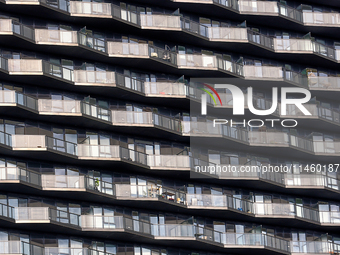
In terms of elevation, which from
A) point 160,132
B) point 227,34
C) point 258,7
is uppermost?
point 258,7

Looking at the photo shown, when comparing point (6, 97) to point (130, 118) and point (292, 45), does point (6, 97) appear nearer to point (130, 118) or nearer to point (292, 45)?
point (130, 118)

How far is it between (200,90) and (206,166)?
648cm

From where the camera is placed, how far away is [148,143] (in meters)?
97.8

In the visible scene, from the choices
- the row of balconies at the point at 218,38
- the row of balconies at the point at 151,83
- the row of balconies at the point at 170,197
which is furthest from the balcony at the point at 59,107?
the row of balconies at the point at 170,197

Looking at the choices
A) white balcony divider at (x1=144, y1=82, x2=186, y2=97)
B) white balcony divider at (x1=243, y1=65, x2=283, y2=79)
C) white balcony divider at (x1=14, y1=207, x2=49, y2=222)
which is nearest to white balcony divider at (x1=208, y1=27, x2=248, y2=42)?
white balcony divider at (x1=243, y1=65, x2=283, y2=79)

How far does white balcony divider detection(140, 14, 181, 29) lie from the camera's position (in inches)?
3883

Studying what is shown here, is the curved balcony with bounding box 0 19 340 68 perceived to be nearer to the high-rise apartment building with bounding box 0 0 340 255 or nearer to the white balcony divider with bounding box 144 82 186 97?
the high-rise apartment building with bounding box 0 0 340 255

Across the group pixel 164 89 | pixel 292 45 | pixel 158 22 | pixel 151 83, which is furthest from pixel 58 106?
pixel 292 45

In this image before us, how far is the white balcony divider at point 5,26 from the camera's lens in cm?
9300

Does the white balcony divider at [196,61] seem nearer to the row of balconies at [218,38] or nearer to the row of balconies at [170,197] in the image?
the row of balconies at [218,38]

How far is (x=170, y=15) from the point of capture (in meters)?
99.2

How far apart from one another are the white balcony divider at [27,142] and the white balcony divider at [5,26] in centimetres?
825

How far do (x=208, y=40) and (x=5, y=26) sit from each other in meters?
17.3

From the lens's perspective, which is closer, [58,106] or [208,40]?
[58,106]
